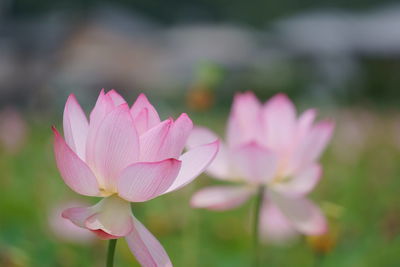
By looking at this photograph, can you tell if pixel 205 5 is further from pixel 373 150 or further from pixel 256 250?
pixel 256 250

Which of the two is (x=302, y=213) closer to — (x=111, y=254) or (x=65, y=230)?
(x=111, y=254)

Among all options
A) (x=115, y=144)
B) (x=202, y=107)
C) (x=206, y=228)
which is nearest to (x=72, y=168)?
(x=115, y=144)

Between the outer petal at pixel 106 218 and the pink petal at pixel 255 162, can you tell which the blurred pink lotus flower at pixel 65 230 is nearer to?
the pink petal at pixel 255 162

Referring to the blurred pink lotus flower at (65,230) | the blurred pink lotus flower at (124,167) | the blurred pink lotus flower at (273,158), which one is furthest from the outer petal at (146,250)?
the blurred pink lotus flower at (65,230)

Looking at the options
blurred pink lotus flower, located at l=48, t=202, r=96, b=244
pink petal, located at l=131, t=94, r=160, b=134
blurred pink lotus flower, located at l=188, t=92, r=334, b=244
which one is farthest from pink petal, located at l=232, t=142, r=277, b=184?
blurred pink lotus flower, located at l=48, t=202, r=96, b=244

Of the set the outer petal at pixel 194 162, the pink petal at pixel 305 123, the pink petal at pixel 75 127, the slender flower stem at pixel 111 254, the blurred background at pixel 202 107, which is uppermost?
the blurred background at pixel 202 107
